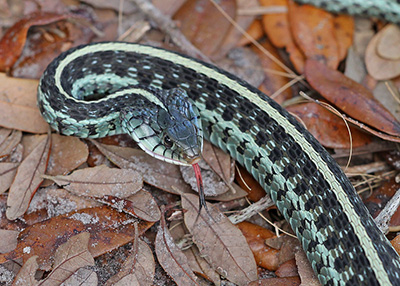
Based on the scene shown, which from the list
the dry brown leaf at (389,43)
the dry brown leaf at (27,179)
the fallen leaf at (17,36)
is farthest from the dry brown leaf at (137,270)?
the dry brown leaf at (389,43)

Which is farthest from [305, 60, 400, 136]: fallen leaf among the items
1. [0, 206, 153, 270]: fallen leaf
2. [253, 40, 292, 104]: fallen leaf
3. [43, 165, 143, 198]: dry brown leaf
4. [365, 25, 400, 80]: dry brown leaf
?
[0, 206, 153, 270]: fallen leaf

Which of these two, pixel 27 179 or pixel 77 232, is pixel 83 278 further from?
pixel 27 179

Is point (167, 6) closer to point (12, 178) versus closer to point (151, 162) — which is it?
point (151, 162)

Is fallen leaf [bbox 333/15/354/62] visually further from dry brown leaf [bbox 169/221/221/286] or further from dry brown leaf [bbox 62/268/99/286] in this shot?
dry brown leaf [bbox 62/268/99/286]

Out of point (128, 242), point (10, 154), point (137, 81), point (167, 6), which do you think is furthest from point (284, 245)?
point (167, 6)

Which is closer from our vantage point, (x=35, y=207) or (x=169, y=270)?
(x=169, y=270)

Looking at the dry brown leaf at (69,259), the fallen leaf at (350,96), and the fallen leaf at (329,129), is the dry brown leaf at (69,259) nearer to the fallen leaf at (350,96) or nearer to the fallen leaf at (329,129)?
the fallen leaf at (329,129)

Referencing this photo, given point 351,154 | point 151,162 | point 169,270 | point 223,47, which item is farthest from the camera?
point 223,47
